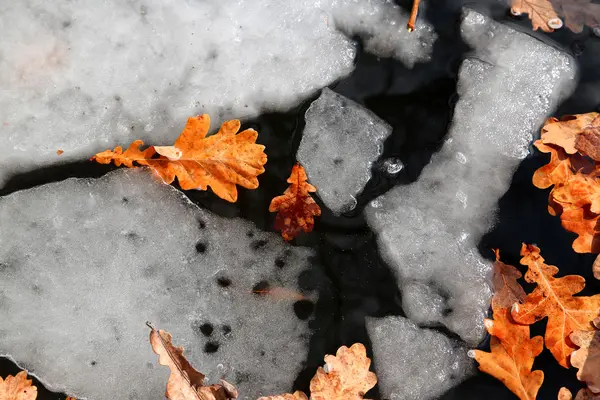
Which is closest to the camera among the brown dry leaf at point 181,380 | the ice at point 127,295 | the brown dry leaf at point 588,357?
the brown dry leaf at point 181,380

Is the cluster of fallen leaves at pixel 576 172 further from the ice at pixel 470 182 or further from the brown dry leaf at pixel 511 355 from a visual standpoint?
the brown dry leaf at pixel 511 355

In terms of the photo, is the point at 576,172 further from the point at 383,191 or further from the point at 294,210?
the point at 294,210

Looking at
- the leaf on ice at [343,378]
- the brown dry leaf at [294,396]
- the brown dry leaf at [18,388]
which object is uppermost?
the leaf on ice at [343,378]

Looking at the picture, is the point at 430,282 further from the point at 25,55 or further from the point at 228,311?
the point at 25,55

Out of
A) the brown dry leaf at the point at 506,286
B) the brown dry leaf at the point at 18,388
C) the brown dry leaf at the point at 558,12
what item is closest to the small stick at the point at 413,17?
the brown dry leaf at the point at 558,12

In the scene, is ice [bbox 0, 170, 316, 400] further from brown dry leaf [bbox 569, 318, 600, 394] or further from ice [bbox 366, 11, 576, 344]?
brown dry leaf [bbox 569, 318, 600, 394]

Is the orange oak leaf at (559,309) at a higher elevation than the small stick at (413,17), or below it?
below

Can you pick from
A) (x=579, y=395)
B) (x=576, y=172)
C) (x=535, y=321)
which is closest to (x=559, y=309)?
(x=535, y=321)
